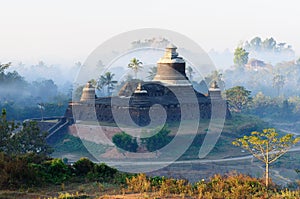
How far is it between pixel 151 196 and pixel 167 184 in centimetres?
159

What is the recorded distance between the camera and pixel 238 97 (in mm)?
65312

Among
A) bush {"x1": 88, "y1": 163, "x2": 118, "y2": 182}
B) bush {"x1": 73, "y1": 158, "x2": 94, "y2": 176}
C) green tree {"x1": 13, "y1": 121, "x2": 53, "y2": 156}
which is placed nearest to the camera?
bush {"x1": 88, "y1": 163, "x2": 118, "y2": 182}

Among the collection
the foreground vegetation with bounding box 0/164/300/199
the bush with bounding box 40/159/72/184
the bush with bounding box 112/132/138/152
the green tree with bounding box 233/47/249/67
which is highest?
the green tree with bounding box 233/47/249/67

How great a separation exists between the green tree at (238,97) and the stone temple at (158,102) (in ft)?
43.5

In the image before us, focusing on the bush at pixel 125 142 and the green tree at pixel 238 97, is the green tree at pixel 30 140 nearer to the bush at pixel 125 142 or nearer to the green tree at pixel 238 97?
the bush at pixel 125 142

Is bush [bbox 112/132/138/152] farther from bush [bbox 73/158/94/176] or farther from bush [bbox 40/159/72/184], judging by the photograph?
bush [bbox 40/159/72/184]

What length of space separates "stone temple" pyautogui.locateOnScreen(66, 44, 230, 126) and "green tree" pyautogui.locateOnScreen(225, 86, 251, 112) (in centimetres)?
1326

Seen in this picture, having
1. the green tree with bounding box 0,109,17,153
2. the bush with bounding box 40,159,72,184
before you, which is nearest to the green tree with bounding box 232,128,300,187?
the bush with bounding box 40,159,72,184

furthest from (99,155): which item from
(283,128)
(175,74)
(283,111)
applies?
(283,111)

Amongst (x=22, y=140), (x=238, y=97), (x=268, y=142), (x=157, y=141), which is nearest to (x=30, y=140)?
(x=22, y=140)

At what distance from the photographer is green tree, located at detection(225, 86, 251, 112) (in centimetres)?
6525

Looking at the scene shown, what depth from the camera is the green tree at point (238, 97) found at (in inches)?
2569

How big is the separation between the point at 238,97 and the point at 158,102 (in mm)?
22123

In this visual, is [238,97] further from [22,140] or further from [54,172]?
[54,172]
